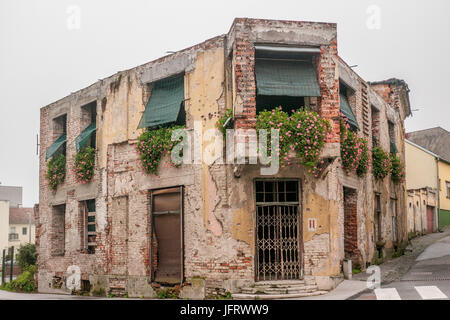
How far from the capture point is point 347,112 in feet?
47.2

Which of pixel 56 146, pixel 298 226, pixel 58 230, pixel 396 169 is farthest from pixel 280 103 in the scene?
pixel 58 230

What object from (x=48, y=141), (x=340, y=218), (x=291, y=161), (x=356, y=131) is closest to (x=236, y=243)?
(x=291, y=161)

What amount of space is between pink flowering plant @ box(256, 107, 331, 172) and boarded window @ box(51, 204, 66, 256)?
32.5ft

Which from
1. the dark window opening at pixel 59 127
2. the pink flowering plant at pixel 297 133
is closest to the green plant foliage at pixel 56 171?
the dark window opening at pixel 59 127

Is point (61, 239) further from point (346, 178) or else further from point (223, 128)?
point (346, 178)

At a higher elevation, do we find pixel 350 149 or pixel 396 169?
pixel 350 149

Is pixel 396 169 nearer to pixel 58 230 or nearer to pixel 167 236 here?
pixel 167 236

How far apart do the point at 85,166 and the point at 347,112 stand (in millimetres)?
8359

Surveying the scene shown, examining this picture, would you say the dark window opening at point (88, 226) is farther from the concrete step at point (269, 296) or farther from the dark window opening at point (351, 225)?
the dark window opening at point (351, 225)

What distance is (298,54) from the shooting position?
12.3m

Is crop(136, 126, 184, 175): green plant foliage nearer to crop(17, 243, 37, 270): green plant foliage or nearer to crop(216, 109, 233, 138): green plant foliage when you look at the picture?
crop(216, 109, 233, 138): green plant foliage

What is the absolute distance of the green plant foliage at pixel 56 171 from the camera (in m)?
17.6
